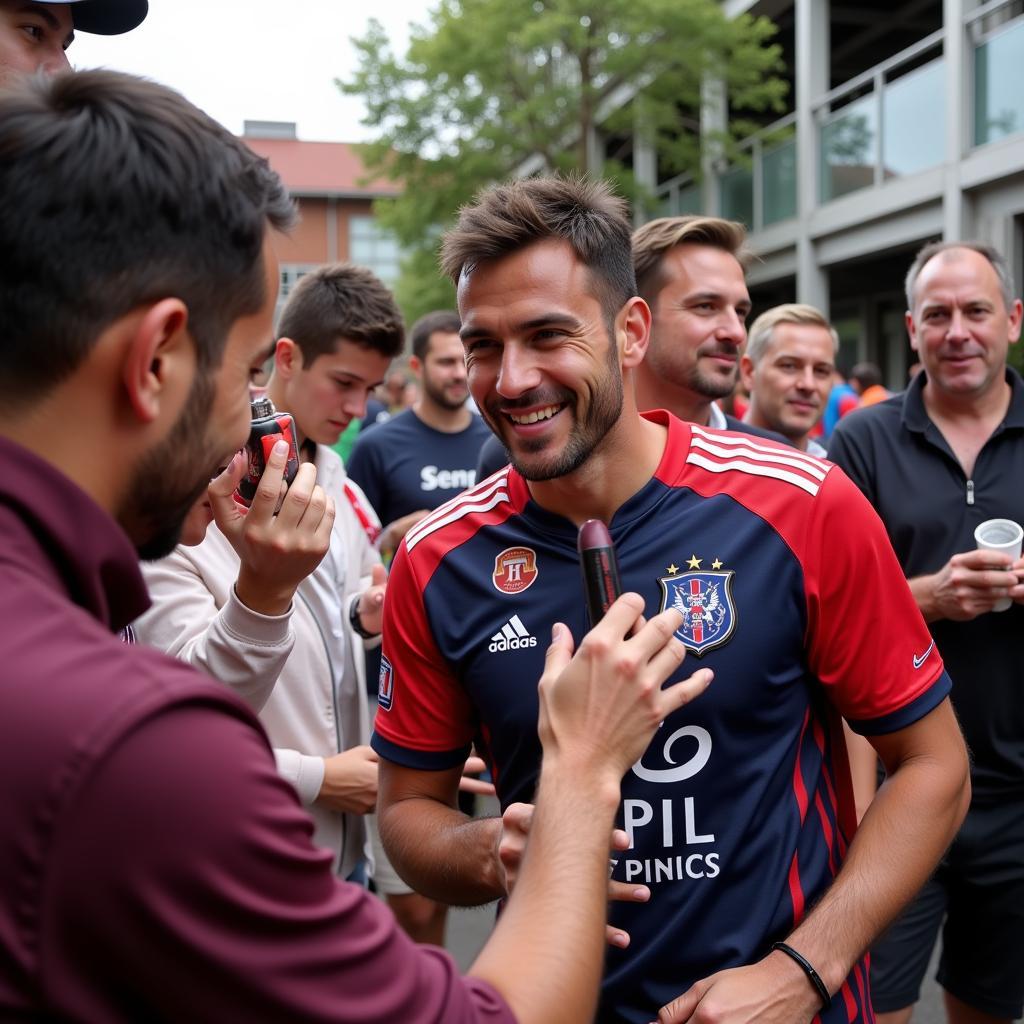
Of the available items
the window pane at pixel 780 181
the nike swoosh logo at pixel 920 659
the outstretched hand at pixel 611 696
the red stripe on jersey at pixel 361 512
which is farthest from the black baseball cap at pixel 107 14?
the window pane at pixel 780 181

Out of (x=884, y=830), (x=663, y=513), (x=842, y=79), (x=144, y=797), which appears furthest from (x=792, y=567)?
(x=842, y=79)

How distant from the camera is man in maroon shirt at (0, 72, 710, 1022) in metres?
0.94

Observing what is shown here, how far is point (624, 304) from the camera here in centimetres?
246

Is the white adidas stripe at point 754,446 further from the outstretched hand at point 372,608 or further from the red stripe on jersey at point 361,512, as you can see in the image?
the red stripe on jersey at point 361,512

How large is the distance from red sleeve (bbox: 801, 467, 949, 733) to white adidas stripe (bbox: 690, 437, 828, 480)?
80 mm

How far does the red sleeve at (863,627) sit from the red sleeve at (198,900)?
1221 mm

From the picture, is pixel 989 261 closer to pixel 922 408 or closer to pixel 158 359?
pixel 922 408

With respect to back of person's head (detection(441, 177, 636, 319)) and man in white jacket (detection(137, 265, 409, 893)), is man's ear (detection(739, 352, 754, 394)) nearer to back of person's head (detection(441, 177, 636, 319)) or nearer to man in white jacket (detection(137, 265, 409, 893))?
man in white jacket (detection(137, 265, 409, 893))

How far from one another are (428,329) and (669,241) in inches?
131

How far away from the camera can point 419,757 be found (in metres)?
2.27

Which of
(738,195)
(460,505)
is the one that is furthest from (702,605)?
(738,195)

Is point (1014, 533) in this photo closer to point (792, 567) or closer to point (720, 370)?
point (720, 370)

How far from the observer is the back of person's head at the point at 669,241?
13.3 ft

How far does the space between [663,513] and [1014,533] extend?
5.31 feet
